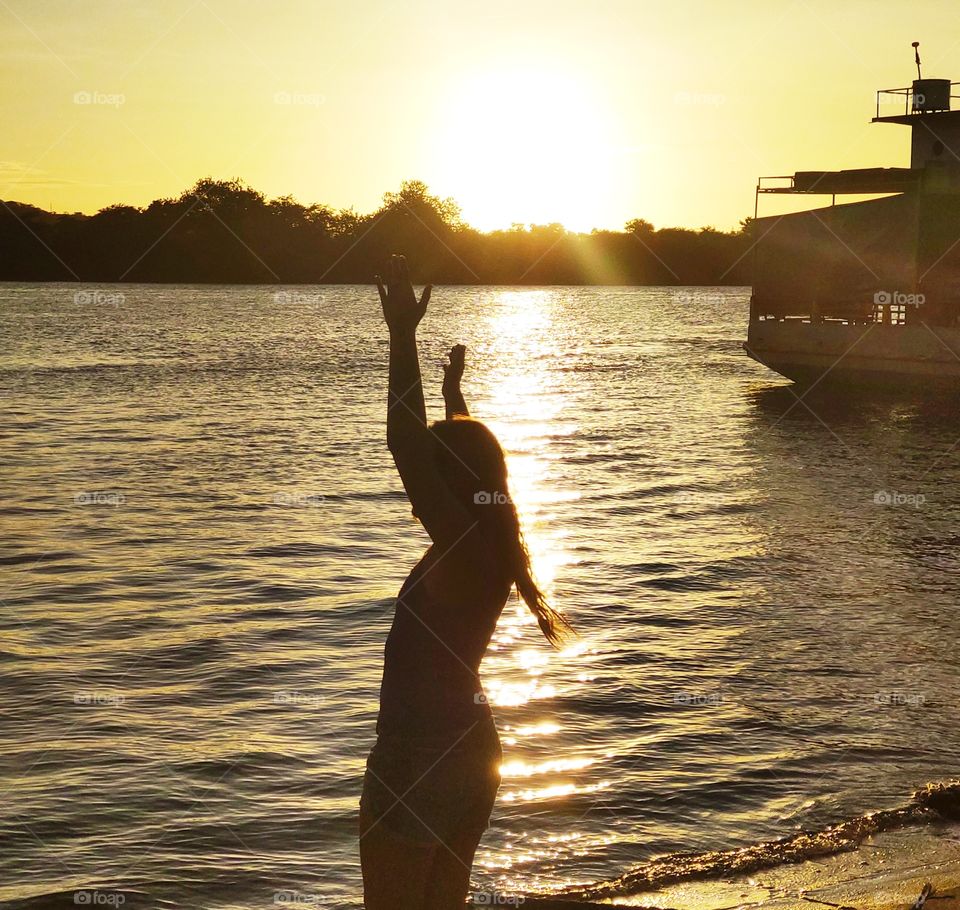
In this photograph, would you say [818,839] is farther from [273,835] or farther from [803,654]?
[803,654]

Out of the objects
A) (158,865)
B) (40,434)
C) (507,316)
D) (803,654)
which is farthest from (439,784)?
(507,316)

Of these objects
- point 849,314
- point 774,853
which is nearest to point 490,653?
point 774,853

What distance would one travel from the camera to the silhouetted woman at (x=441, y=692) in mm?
3176

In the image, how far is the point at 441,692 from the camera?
10.6ft

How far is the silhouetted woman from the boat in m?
36.4

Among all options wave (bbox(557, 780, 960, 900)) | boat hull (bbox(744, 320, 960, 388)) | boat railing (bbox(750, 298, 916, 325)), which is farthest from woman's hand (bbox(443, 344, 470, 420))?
boat railing (bbox(750, 298, 916, 325))

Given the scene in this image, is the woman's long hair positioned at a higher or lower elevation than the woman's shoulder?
higher

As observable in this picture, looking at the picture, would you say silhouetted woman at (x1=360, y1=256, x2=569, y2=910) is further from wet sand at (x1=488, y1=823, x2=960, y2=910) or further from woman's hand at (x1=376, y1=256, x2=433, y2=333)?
wet sand at (x1=488, y1=823, x2=960, y2=910)

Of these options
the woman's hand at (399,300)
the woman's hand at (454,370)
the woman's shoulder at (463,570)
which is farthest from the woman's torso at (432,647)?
the woman's hand at (454,370)

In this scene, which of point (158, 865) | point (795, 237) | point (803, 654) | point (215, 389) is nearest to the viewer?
point (158, 865)

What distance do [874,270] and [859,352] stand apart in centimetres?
270

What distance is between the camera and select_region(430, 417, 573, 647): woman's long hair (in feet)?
10.5

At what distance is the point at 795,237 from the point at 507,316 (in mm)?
101000

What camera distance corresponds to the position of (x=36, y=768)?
29.7ft
